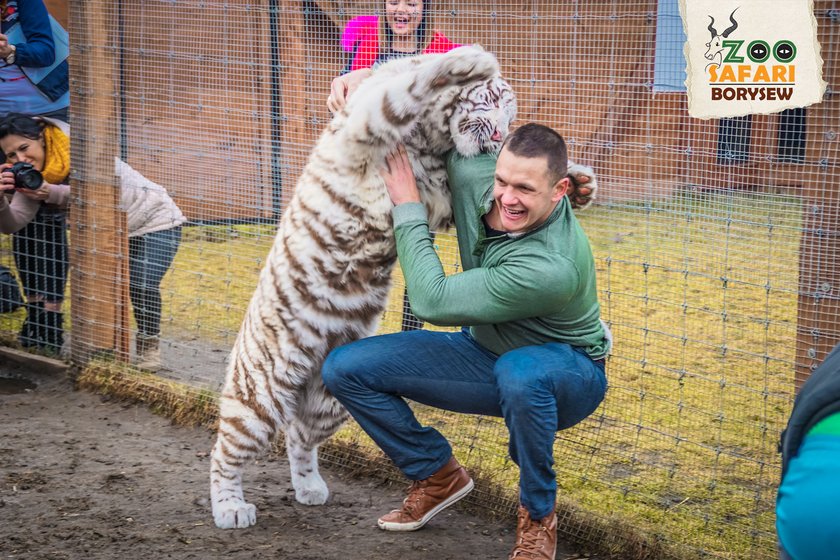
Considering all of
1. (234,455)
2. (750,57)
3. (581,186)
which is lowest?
(234,455)

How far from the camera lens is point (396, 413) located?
3193 millimetres

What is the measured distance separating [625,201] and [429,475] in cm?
227

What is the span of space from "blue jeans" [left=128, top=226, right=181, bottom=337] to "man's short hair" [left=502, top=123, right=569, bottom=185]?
3138mm

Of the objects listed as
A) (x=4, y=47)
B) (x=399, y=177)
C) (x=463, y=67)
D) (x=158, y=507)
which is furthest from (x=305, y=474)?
(x=4, y=47)

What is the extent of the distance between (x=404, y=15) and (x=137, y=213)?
2.11m

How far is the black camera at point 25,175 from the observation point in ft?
16.1

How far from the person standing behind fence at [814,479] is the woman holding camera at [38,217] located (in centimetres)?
Answer: 476

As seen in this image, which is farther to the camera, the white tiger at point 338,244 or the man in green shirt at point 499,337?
the white tiger at point 338,244

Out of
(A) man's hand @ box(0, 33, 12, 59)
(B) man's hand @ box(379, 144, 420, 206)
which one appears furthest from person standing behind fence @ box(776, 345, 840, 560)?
(A) man's hand @ box(0, 33, 12, 59)

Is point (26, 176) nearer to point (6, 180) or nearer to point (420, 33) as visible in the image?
point (6, 180)

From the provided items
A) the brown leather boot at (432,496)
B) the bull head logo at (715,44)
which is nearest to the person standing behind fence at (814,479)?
the brown leather boot at (432,496)

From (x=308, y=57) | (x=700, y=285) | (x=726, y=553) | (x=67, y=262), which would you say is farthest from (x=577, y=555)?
(x=700, y=285)

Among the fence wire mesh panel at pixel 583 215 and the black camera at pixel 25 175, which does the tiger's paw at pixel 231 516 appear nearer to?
the fence wire mesh panel at pixel 583 215

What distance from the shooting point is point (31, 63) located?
539 centimetres
